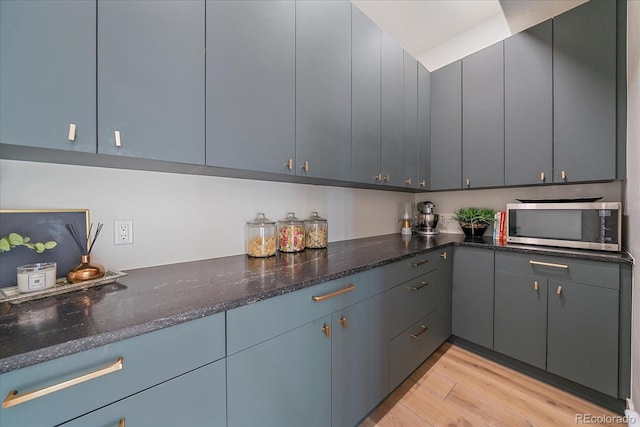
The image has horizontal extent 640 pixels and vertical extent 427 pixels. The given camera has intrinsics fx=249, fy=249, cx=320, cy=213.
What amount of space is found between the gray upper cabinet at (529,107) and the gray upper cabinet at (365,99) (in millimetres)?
1149

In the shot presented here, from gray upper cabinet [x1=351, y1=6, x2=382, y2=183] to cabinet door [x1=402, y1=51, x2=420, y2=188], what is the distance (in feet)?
1.41

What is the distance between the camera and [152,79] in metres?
0.92

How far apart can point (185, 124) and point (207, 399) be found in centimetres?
98

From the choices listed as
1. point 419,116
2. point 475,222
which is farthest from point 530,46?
point 475,222

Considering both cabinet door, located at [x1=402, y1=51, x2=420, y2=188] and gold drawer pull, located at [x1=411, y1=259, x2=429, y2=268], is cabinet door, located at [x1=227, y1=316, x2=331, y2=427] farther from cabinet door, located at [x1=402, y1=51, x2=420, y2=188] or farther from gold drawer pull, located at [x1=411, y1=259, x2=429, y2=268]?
cabinet door, located at [x1=402, y1=51, x2=420, y2=188]

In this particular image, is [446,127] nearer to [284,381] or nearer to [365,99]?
[365,99]

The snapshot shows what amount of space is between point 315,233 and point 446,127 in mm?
1737

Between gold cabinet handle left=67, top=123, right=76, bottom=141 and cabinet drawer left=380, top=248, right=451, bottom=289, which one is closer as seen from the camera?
gold cabinet handle left=67, top=123, right=76, bottom=141

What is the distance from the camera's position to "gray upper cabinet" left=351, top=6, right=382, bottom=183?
1.70 meters

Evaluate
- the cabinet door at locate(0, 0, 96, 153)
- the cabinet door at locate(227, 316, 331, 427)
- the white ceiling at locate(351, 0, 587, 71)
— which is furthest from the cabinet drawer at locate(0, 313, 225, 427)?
the white ceiling at locate(351, 0, 587, 71)

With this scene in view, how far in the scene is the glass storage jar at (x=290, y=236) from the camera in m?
1.64

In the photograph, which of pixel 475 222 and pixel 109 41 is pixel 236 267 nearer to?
Result: pixel 109 41

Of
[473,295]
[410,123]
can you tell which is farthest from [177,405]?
[410,123]

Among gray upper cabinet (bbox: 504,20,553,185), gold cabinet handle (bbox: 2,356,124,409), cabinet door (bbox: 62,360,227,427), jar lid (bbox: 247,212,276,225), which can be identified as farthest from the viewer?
gray upper cabinet (bbox: 504,20,553,185)
